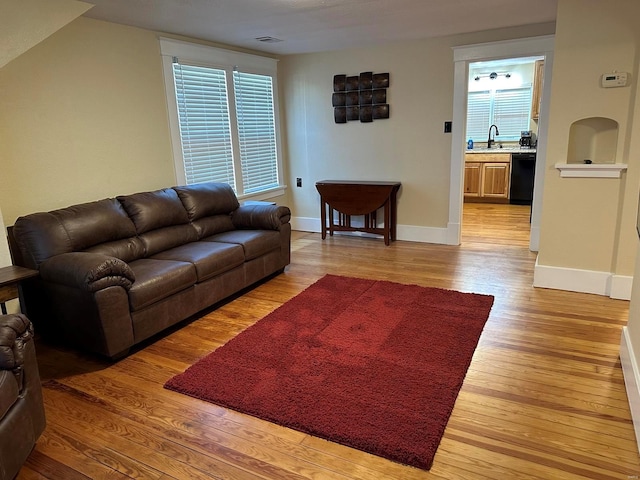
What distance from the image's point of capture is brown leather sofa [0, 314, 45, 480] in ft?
5.39

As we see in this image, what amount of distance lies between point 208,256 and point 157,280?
51cm

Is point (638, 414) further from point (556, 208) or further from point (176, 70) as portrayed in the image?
point (176, 70)

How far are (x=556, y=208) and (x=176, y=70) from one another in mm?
3528

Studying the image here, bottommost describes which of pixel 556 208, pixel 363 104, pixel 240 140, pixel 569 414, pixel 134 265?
pixel 569 414

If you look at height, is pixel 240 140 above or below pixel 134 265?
above

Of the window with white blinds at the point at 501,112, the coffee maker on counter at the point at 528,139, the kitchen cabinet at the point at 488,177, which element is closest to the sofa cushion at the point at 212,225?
the kitchen cabinet at the point at 488,177

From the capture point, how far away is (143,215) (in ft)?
11.1

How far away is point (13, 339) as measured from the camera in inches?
69.2

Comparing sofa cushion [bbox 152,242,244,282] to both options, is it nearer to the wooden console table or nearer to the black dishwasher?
the wooden console table

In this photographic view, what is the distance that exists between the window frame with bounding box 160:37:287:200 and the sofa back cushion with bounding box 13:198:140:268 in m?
1.16

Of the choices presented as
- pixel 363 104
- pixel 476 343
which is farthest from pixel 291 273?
pixel 363 104

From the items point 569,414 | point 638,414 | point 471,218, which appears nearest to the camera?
point 638,414

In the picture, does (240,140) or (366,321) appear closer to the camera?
(366,321)

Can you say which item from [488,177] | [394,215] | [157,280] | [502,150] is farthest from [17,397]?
[502,150]
